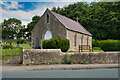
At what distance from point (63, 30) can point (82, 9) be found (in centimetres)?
2294

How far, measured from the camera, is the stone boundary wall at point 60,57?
36.1ft

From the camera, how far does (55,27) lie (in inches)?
930

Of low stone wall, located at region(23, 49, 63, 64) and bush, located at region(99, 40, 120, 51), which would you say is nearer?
low stone wall, located at region(23, 49, 63, 64)

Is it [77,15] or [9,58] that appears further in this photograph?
[77,15]

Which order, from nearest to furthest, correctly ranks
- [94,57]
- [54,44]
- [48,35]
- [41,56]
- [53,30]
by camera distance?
1. [41,56]
2. [94,57]
3. [54,44]
4. [53,30]
5. [48,35]

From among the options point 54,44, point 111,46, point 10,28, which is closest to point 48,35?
point 54,44

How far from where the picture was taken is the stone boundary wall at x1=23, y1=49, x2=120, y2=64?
36.1 feet

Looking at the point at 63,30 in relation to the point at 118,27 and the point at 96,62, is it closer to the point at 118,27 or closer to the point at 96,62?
the point at 96,62

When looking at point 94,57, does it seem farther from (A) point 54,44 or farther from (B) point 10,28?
(B) point 10,28

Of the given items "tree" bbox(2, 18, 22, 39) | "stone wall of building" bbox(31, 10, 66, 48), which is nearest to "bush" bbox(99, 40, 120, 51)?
"stone wall of building" bbox(31, 10, 66, 48)

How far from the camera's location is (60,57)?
11.6 m

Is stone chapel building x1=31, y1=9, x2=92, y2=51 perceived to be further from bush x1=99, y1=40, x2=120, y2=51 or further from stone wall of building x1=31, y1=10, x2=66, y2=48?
bush x1=99, y1=40, x2=120, y2=51

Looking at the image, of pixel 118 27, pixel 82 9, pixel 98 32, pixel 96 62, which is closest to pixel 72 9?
pixel 82 9

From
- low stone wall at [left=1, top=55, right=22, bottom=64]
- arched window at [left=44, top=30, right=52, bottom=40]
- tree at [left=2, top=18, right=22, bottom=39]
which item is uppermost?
tree at [left=2, top=18, right=22, bottom=39]
